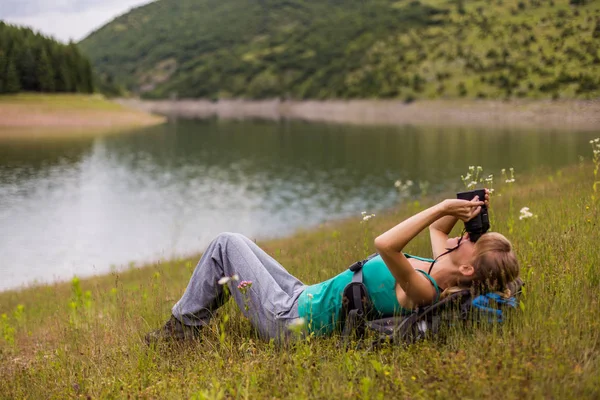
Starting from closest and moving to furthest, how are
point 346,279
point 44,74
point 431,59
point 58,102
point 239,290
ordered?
point 346,279 → point 239,290 → point 58,102 → point 44,74 → point 431,59

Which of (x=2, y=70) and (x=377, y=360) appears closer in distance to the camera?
(x=377, y=360)

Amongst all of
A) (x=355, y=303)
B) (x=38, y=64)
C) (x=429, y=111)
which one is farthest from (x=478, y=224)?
(x=38, y=64)

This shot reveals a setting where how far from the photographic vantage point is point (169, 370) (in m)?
4.40

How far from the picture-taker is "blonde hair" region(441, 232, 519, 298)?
3.84m

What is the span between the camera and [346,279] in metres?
4.32

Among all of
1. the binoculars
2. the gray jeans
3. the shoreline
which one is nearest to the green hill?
the shoreline

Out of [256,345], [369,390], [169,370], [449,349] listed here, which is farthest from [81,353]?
[449,349]

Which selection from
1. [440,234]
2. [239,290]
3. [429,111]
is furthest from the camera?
[429,111]

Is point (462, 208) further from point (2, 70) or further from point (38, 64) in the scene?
point (38, 64)

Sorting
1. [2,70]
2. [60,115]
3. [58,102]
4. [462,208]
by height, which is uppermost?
[2,70]

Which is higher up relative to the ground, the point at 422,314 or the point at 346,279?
the point at 346,279

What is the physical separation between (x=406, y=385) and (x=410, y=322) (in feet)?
2.24

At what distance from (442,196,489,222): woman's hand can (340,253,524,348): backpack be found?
55 centimetres

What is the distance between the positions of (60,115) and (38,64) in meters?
20.3
